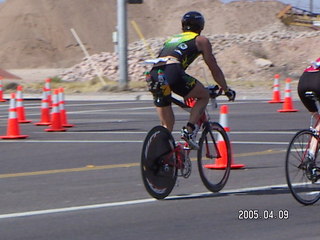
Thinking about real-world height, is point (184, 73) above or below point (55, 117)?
above

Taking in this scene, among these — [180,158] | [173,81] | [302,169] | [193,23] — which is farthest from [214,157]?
[193,23]

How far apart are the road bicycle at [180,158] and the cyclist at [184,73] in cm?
14

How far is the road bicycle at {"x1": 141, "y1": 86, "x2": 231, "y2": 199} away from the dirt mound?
69203 millimetres

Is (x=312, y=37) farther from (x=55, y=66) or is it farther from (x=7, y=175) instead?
(x=7, y=175)

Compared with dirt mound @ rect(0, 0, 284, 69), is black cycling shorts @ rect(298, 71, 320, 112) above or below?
below

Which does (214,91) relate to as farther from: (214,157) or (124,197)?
(124,197)

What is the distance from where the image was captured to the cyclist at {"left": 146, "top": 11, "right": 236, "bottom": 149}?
9.67 meters

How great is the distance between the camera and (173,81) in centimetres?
970

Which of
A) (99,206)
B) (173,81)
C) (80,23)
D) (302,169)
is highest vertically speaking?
(80,23)

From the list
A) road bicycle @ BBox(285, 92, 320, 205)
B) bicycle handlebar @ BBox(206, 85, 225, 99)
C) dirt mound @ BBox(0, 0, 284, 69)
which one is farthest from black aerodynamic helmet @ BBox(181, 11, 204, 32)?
dirt mound @ BBox(0, 0, 284, 69)

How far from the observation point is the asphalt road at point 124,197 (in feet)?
26.7

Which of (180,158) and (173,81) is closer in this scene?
(173,81)

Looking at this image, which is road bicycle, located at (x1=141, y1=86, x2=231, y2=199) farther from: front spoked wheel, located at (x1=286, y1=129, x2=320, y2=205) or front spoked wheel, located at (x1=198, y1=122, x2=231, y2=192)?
front spoked wheel, located at (x1=286, y1=129, x2=320, y2=205)

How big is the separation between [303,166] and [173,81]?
165cm
